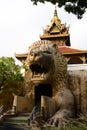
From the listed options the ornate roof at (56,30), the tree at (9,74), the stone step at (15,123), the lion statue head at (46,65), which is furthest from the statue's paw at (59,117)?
the ornate roof at (56,30)

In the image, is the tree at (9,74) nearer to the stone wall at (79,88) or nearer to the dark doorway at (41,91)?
the dark doorway at (41,91)

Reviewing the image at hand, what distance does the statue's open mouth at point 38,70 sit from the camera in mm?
9448

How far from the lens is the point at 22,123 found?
9.05m

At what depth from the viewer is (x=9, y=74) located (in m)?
15.3

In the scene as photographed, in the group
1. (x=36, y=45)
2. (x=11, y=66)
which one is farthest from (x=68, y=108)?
(x=11, y=66)

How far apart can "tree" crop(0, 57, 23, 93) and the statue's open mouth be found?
4419mm

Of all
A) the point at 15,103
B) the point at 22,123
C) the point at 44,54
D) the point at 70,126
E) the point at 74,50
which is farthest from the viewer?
the point at 74,50

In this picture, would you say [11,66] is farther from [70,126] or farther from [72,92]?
[70,126]

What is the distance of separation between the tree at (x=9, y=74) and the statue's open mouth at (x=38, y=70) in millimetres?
4419

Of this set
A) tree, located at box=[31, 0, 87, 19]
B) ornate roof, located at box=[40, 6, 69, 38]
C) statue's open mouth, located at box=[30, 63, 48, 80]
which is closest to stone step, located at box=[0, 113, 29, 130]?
statue's open mouth, located at box=[30, 63, 48, 80]

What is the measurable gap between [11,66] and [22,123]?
271 inches

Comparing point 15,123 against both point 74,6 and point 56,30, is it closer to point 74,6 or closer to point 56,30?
point 74,6

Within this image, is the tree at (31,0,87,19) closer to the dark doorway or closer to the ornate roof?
the dark doorway

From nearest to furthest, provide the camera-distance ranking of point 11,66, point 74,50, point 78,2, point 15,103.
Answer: point 78,2, point 15,103, point 11,66, point 74,50
